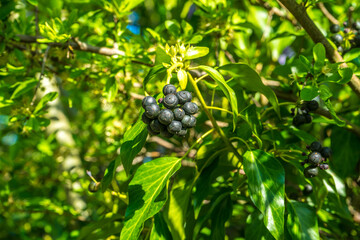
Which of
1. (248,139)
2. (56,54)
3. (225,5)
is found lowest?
(56,54)

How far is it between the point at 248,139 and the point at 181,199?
1.13 ft

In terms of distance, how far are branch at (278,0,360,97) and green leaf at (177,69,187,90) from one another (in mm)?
479

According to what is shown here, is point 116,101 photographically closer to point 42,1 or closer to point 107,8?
point 107,8

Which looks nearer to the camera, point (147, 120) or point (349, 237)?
point (147, 120)

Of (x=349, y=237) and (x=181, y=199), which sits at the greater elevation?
(x=181, y=199)

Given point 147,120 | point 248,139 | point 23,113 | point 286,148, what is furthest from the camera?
point 23,113

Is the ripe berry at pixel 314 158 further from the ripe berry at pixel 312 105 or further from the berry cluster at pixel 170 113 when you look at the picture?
the berry cluster at pixel 170 113

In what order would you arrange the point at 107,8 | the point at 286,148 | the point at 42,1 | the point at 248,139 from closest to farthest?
the point at 248,139 → the point at 286,148 → the point at 107,8 → the point at 42,1

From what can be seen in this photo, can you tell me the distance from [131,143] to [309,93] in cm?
60

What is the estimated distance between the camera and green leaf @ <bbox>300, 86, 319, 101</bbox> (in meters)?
1.10

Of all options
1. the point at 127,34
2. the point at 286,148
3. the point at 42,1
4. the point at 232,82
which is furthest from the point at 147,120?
the point at 42,1

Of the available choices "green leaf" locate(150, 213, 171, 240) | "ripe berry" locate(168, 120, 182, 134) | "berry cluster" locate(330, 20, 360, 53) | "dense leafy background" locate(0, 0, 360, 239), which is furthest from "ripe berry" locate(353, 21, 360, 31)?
→ "green leaf" locate(150, 213, 171, 240)

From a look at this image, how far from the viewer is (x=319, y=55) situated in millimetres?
1168

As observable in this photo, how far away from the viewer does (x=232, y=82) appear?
4.16 feet
